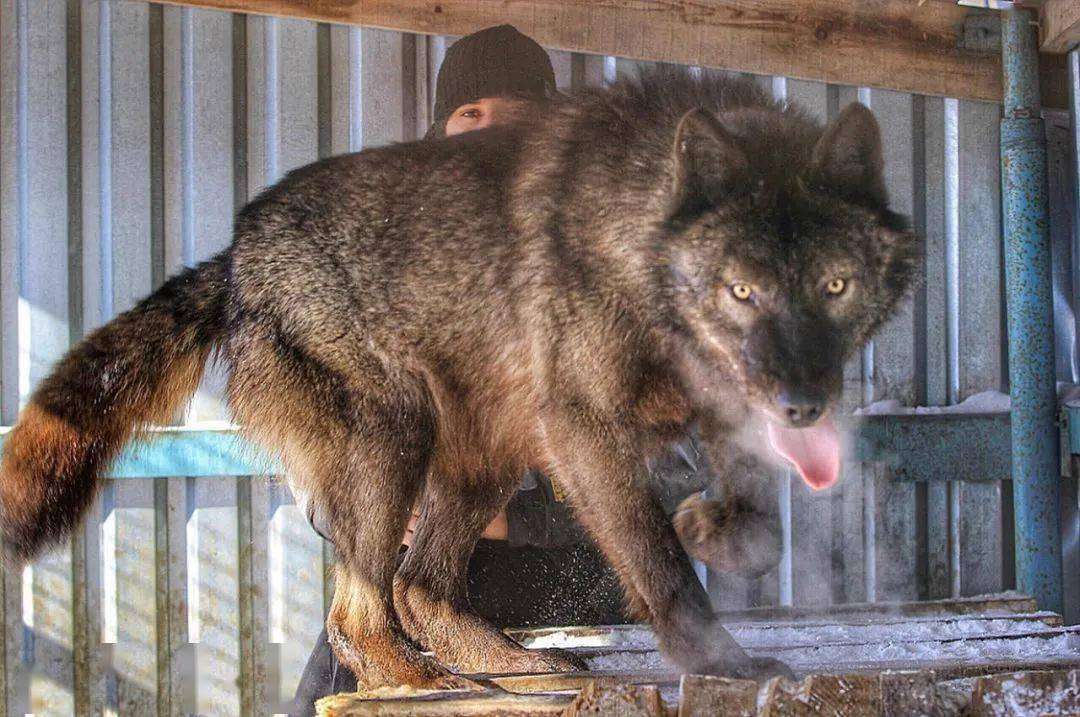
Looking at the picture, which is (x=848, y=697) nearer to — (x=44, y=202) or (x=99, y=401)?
(x=99, y=401)

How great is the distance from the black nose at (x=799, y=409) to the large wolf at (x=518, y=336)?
2.5 inches

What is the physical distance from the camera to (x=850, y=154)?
208 centimetres

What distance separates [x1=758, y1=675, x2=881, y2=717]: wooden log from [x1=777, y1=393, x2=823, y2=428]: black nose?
45 cm

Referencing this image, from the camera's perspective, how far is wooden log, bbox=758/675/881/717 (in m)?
1.69

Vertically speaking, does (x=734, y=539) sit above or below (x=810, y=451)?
below

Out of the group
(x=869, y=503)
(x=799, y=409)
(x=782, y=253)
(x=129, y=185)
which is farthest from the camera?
(x=869, y=503)

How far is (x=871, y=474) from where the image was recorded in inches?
191

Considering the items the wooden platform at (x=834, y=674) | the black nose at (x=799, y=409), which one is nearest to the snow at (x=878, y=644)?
the wooden platform at (x=834, y=674)

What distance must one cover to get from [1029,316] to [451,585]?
2.63 m

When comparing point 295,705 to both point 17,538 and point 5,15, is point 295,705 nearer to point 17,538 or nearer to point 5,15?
point 17,538

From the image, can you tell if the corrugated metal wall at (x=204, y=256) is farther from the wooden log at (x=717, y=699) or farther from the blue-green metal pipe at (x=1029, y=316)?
the wooden log at (x=717, y=699)

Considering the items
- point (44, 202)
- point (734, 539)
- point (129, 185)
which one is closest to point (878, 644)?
point (734, 539)

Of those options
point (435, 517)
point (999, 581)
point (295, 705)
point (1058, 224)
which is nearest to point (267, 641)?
point (295, 705)

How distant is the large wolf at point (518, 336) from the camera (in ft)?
6.74
